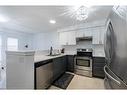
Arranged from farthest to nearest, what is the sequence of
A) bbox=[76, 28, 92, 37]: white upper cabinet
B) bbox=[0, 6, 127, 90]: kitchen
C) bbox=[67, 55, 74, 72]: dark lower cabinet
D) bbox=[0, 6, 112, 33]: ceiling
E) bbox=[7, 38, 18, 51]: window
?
1. bbox=[7, 38, 18, 51]: window
2. bbox=[67, 55, 74, 72]: dark lower cabinet
3. bbox=[76, 28, 92, 37]: white upper cabinet
4. bbox=[0, 6, 112, 33]: ceiling
5. bbox=[0, 6, 127, 90]: kitchen

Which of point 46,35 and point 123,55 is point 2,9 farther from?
point 46,35

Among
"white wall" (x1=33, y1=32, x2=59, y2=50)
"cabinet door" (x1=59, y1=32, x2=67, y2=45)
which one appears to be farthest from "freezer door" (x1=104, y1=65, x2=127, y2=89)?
"white wall" (x1=33, y1=32, x2=59, y2=50)

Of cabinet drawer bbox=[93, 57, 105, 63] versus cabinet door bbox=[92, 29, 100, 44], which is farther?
cabinet door bbox=[92, 29, 100, 44]

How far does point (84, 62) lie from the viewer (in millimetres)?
3654

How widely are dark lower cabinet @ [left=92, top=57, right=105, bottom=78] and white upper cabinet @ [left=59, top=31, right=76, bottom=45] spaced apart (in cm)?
127

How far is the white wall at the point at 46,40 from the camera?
530cm

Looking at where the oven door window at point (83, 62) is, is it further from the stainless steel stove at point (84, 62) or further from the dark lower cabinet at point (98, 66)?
the dark lower cabinet at point (98, 66)

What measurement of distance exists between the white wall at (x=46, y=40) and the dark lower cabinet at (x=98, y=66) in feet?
8.10

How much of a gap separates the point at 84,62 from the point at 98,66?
0.55 metres

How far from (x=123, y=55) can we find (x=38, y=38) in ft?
18.7

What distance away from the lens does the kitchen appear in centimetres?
168

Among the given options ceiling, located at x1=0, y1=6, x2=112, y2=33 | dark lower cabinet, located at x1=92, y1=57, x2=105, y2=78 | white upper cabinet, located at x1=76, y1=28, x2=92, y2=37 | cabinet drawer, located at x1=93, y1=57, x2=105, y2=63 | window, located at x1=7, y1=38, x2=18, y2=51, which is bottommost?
dark lower cabinet, located at x1=92, y1=57, x2=105, y2=78

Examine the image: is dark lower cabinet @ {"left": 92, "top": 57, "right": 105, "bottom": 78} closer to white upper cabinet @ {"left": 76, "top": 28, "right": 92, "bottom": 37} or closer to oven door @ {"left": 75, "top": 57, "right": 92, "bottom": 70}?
oven door @ {"left": 75, "top": 57, "right": 92, "bottom": 70}

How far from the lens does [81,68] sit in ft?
12.2
